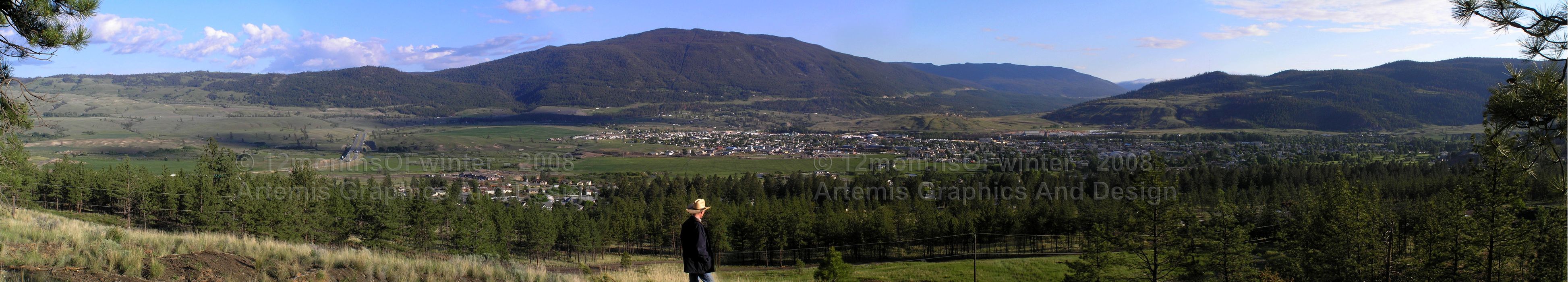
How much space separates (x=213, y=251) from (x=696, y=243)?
6.25m

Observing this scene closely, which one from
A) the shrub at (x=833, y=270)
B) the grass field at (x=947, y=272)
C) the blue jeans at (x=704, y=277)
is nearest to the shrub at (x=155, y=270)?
the blue jeans at (x=704, y=277)

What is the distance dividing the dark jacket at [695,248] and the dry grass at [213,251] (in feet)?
10.5

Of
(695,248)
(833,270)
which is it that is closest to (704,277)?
(695,248)

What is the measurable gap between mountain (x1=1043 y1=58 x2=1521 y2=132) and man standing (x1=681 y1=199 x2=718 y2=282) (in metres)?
134

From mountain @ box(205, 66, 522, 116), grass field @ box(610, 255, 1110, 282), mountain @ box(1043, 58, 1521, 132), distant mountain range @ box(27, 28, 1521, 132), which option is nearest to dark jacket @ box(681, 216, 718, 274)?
grass field @ box(610, 255, 1110, 282)

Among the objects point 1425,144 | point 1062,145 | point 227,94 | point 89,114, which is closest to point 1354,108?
point 1425,144

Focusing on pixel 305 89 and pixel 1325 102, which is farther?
pixel 305 89

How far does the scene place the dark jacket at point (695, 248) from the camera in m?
5.34

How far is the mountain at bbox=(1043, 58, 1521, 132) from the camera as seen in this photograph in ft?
379

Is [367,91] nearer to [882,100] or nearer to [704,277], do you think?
[882,100]

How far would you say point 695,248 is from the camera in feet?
17.6

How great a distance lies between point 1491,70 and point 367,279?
19559 centimetres

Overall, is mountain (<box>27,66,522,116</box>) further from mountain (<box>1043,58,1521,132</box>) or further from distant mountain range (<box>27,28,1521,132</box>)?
mountain (<box>1043,58,1521,132</box>)

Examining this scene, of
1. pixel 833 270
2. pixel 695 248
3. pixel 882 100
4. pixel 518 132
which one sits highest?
pixel 882 100
